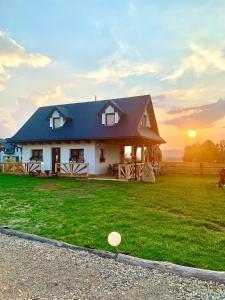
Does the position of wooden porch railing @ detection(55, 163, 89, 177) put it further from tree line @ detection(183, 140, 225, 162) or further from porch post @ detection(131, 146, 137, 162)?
tree line @ detection(183, 140, 225, 162)

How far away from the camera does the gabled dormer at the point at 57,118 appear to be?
2656cm

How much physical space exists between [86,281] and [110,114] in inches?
797

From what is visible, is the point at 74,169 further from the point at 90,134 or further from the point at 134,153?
the point at 134,153

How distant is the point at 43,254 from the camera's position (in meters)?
6.59

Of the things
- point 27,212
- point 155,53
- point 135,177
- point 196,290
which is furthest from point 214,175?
point 196,290

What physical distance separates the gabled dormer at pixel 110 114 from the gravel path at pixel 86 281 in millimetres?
18510

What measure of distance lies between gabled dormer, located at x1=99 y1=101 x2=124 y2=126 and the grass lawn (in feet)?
33.3

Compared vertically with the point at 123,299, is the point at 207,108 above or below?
above

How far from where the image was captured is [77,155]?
25078mm

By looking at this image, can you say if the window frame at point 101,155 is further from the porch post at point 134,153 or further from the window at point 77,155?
the porch post at point 134,153

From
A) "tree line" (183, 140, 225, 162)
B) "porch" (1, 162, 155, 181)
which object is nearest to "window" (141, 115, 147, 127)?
"porch" (1, 162, 155, 181)

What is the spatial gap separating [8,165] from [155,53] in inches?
678

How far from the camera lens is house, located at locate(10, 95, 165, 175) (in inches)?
937

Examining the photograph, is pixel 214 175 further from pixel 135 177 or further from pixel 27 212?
pixel 27 212
